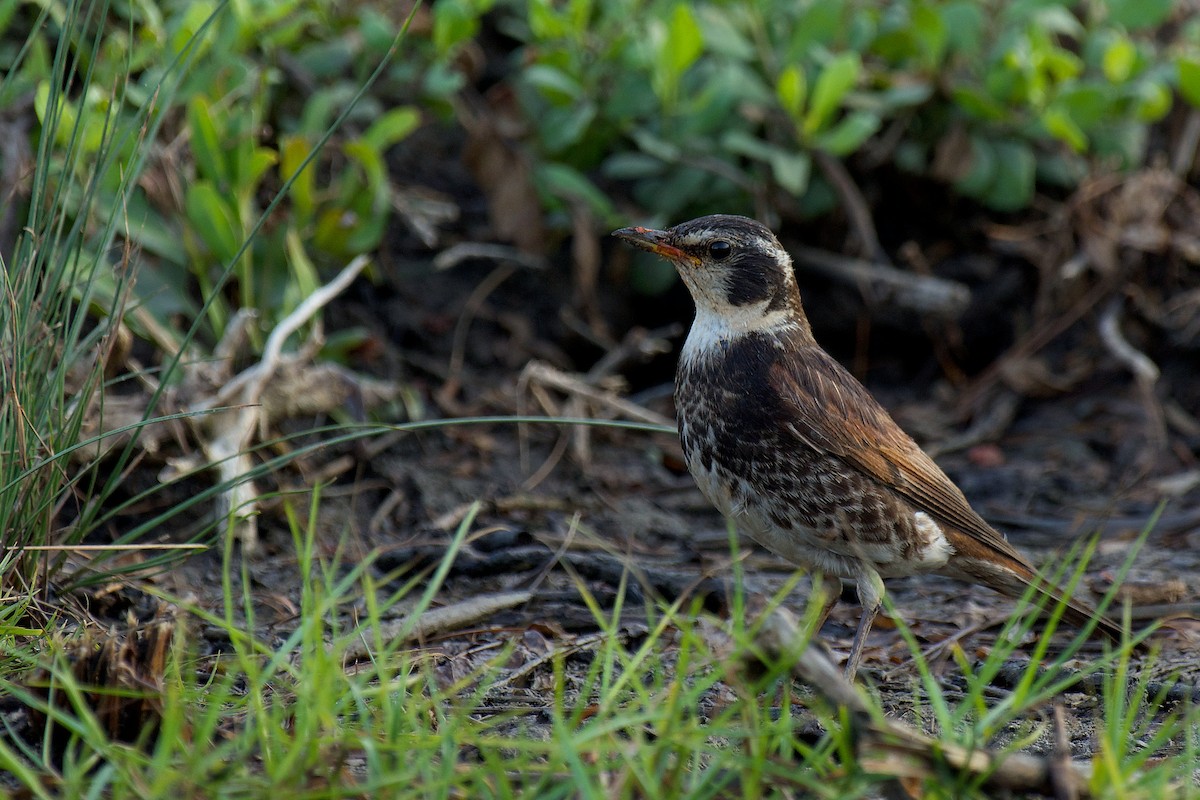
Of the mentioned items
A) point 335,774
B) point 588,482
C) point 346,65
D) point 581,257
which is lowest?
point 588,482

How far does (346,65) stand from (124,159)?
63.6 inches

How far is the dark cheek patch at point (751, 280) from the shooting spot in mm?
5047

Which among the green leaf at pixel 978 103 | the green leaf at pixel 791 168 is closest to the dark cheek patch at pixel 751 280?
the green leaf at pixel 791 168

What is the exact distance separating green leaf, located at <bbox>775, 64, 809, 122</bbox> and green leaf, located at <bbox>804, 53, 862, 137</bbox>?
7cm

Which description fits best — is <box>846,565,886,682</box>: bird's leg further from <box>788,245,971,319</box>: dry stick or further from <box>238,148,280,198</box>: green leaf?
<box>238,148,280,198</box>: green leaf

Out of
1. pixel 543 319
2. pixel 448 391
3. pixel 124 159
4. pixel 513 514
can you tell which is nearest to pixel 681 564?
pixel 513 514

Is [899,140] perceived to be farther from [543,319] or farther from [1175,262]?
[543,319]

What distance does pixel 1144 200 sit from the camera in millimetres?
7430

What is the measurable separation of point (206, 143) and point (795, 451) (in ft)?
9.43

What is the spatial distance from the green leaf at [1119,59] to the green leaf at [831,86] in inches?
57.4

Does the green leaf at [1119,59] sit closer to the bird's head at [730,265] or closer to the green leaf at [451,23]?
the bird's head at [730,265]

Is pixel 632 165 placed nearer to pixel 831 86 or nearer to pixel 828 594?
pixel 831 86

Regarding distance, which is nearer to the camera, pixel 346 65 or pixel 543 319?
pixel 346 65

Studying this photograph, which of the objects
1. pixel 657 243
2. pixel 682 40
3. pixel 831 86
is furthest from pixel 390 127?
pixel 831 86
